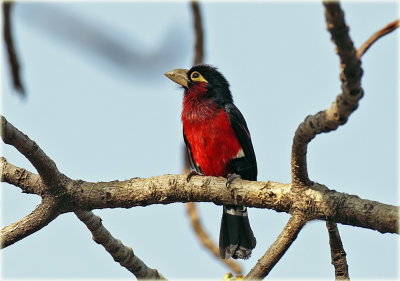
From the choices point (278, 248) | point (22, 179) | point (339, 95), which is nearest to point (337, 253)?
point (278, 248)

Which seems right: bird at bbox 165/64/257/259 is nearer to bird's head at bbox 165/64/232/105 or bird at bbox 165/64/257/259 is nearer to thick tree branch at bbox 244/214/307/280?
bird's head at bbox 165/64/232/105

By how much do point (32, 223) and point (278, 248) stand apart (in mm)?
1783

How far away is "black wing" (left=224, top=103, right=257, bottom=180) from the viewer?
627 centimetres

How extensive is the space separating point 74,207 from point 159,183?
2.16 ft

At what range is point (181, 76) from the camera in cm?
702

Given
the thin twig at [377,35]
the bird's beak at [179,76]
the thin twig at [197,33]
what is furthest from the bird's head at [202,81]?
the thin twig at [377,35]

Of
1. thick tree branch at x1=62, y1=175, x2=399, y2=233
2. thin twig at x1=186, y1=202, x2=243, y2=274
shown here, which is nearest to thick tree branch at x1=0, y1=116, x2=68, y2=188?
thick tree branch at x1=62, y1=175, x2=399, y2=233

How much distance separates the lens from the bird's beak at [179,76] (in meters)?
7.00

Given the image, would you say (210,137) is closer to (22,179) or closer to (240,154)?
(240,154)

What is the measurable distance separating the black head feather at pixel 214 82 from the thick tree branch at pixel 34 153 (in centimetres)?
255

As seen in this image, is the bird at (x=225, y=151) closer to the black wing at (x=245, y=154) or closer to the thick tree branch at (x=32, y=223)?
the black wing at (x=245, y=154)

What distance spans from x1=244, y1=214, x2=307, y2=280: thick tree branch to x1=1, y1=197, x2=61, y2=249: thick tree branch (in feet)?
5.26

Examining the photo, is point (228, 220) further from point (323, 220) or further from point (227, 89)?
point (323, 220)

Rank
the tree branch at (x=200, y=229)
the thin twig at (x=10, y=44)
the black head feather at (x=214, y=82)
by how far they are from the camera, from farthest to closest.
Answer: the black head feather at (x=214, y=82) → the tree branch at (x=200, y=229) → the thin twig at (x=10, y=44)
